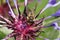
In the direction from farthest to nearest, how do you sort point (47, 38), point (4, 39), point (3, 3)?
point (3, 3) → point (47, 38) → point (4, 39)

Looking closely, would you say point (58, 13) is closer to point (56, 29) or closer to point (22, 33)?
point (56, 29)

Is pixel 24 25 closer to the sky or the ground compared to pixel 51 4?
closer to the ground

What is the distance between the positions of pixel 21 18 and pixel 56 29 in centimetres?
17

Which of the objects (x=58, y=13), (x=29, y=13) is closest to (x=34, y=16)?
(x=29, y=13)

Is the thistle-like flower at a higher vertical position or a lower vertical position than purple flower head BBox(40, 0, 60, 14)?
lower

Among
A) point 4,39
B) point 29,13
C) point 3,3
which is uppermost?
point 3,3

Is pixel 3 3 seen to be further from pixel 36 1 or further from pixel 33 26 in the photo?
pixel 33 26

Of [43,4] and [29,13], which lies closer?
[29,13]

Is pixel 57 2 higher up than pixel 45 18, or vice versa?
pixel 57 2

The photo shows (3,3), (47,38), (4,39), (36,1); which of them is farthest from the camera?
(3,3)

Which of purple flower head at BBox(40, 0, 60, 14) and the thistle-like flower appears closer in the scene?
the thistle-like flower

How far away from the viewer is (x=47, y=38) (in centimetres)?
110

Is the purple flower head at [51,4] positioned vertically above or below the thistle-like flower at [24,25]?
above

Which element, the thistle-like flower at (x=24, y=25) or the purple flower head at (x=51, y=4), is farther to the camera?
the purple flower head at (x=51, y=4)
